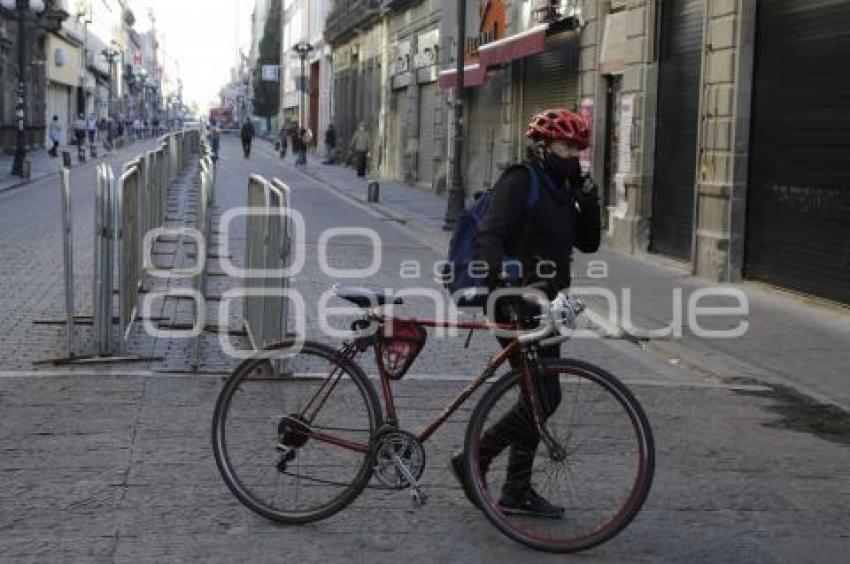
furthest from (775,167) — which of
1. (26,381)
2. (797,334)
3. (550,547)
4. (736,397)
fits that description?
(550,547)

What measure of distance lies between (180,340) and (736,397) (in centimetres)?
421

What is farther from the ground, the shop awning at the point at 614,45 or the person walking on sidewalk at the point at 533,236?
the shop awning at the point at 614,45

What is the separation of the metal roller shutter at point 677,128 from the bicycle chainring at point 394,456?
35.8 ft

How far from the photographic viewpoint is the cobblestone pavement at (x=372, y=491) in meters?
4.77

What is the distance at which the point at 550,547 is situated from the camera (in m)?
4.68

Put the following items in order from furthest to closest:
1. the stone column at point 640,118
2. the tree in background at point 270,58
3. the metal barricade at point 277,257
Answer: the tree in background at point 270,58, the stone column at point 640,118, the metal barricade at point 277,257

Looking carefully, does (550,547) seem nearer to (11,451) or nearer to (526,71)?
(11,451)

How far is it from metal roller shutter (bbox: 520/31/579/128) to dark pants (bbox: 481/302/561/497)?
50.5 feet

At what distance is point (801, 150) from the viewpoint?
1262 cm

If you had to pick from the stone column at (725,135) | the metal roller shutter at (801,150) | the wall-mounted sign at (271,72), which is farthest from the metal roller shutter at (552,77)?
the wall-mounted sign at (271,72)

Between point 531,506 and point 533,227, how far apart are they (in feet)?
3.73

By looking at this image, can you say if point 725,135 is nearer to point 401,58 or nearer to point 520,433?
point 520,433

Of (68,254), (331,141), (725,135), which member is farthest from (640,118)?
(331,141)

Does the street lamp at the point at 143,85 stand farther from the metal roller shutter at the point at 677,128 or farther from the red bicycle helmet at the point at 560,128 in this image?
the red bicycle helmet at the point at 560,128
